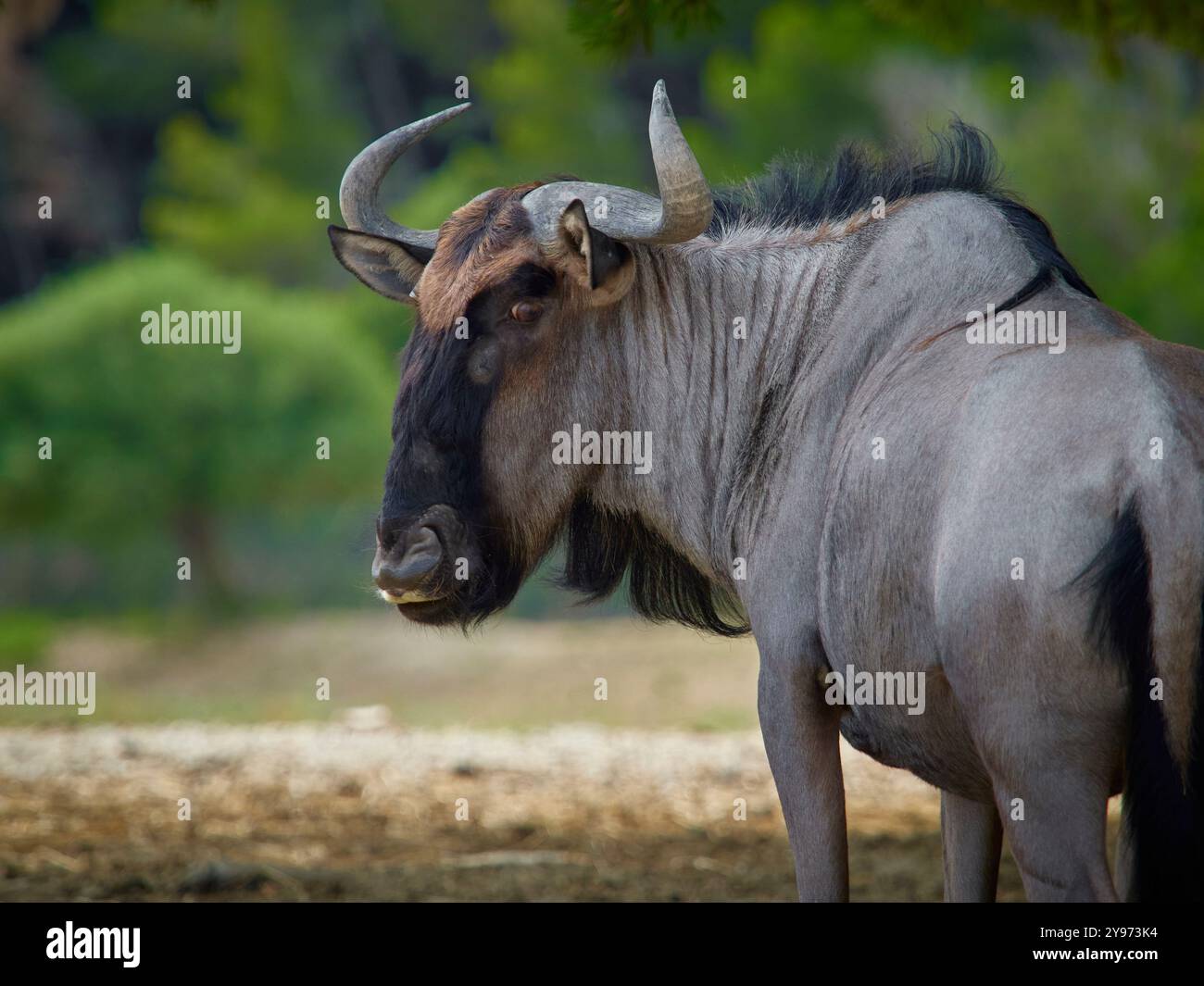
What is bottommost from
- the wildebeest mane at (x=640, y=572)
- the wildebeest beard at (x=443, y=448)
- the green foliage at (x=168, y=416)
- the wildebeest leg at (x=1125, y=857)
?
the wildebeest leg at (x=1125, y=857)

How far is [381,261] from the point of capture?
5023 mm

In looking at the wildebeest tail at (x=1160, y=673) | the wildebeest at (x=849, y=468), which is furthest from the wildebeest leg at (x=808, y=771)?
the wildebeest tail at (x=1160, y=673)

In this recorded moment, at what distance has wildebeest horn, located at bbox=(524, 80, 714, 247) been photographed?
4.22m

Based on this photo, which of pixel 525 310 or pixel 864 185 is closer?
pixel 525 310

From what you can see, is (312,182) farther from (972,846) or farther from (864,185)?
(972,846)

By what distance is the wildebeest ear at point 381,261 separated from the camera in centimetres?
491

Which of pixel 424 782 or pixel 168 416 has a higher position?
pixel 168 416

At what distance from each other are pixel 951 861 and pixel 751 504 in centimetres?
142

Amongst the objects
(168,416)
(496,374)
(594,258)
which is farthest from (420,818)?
(168,416)

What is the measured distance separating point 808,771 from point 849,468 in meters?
0.94

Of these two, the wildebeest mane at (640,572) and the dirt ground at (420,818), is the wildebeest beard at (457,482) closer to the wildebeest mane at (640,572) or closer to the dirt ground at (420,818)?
the wildebeest mane at (640,572)

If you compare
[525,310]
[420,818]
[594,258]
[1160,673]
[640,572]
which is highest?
[594,258]

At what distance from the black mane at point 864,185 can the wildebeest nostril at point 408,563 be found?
1.49 metres
